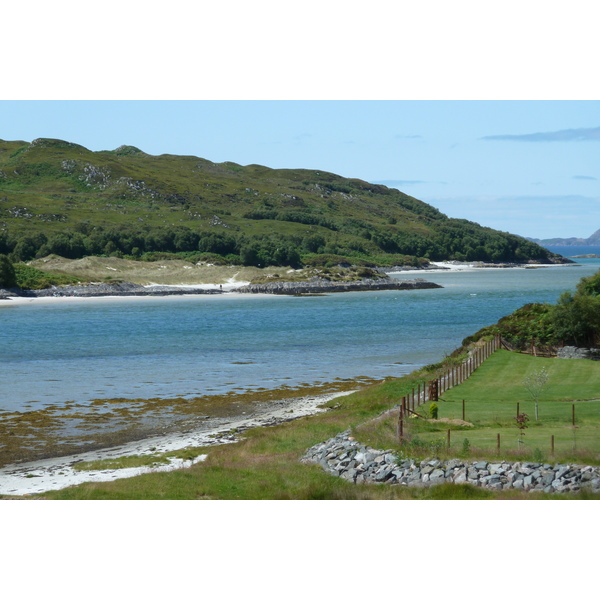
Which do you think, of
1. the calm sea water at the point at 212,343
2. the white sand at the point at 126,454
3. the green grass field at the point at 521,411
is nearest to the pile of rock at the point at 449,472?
the green grass field at the point at 521,411

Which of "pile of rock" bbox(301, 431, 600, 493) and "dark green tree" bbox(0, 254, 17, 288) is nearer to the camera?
"pile of rock" bbox(301, 431, 600, 493)

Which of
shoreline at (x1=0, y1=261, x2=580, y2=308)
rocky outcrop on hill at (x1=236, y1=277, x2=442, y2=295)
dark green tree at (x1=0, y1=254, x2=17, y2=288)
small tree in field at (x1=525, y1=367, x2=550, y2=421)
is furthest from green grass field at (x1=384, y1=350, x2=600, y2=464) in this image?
rocky outcrop on hill at (x1=236, y1=277, x2=442, y2=295)

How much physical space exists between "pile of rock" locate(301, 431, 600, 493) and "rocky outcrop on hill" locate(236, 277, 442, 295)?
123 m

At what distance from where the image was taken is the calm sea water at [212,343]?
45969mm

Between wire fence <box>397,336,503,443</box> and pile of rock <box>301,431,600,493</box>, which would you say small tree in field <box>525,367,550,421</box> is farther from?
pile of rock <box>301,431,600,493</box>

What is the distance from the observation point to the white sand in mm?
23875

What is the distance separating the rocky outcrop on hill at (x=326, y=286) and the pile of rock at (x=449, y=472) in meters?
123

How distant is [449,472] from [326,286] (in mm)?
134565

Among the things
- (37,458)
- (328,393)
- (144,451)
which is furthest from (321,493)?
(328,393)

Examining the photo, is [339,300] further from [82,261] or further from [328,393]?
[328,393]

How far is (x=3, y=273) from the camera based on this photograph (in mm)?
128625

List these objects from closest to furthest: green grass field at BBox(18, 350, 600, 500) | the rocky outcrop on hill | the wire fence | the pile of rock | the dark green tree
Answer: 1. the pile of rock
2. green grass field at BBox(18, 350, 600, 500)
3. the wire fence
4. the dark green tree
5. the rocky outcrop on hill

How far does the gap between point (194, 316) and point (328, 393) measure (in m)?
57.8

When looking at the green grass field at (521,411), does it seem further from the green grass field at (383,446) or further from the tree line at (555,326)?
the tree line at (555,326)
